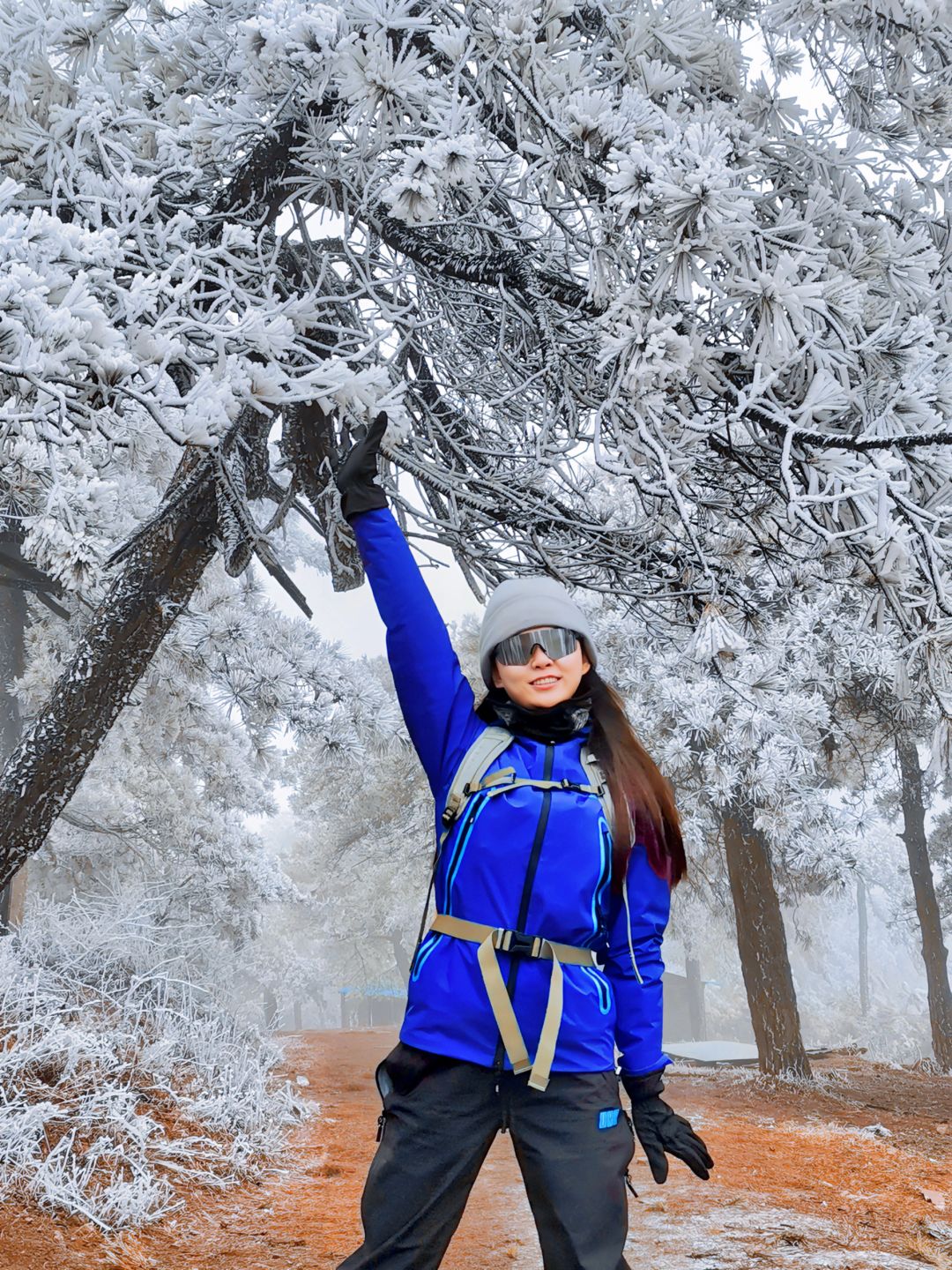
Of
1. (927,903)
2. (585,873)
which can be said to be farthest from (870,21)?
(927,903)

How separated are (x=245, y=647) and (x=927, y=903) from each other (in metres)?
8.99

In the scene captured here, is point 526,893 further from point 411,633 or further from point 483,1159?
point 411,633

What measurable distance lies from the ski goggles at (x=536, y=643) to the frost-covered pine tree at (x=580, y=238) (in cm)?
39

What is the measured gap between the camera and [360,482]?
84.0 inches

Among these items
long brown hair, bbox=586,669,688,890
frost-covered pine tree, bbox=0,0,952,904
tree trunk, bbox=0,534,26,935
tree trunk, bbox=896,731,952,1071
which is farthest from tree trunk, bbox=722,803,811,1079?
long brown hair, bbox=586,669,688,890

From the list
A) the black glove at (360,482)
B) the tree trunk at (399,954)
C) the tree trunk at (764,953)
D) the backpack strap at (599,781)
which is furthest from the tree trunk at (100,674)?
the tree trunk at (399,954)

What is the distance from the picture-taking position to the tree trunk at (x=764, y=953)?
9.05 m

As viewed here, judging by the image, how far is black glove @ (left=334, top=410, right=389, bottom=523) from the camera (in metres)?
2.11

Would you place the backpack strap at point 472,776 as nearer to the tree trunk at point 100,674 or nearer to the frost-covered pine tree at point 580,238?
the frost-covered pine tree at point 580,238

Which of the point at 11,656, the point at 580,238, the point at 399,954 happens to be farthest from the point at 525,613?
the point at 399,954

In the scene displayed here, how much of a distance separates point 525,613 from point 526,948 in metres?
0.66

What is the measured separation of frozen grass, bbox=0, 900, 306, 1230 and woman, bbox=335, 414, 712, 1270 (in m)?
2.61

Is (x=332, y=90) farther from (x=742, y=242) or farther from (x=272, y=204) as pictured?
(x=742, y=242)

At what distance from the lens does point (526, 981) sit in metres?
1.85
